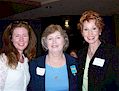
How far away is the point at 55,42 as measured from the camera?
250cm

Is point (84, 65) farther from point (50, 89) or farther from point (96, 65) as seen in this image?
point (50, 89)

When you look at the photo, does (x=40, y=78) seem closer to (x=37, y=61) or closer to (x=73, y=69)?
(x=37, y=61)

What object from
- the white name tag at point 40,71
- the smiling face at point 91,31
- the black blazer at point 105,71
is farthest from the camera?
the white name tag at point 40,71

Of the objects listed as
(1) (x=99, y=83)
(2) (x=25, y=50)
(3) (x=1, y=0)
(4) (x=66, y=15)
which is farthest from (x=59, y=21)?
(1) (x=99, y=83)

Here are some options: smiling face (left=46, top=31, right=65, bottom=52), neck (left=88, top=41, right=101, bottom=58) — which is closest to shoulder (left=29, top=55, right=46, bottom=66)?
smiling face (left=46, top=31, right=65, bottom=52)

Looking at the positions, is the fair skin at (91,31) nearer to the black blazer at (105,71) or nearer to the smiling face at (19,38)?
the black blazer at (105,71)

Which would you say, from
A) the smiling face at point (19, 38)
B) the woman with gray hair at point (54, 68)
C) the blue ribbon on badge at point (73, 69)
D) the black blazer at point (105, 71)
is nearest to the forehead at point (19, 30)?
the smiling face at point (19, 38)

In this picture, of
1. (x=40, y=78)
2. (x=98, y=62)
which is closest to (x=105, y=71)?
(x=98, y=62)

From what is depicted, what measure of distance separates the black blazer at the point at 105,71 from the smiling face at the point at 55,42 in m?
0.34

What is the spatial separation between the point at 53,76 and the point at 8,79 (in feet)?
1.34

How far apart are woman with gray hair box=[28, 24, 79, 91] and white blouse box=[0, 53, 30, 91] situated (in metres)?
0.06

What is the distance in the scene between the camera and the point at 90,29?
2379 mm

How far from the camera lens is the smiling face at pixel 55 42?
250cm

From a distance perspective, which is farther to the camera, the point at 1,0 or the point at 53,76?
the point at 1,0
